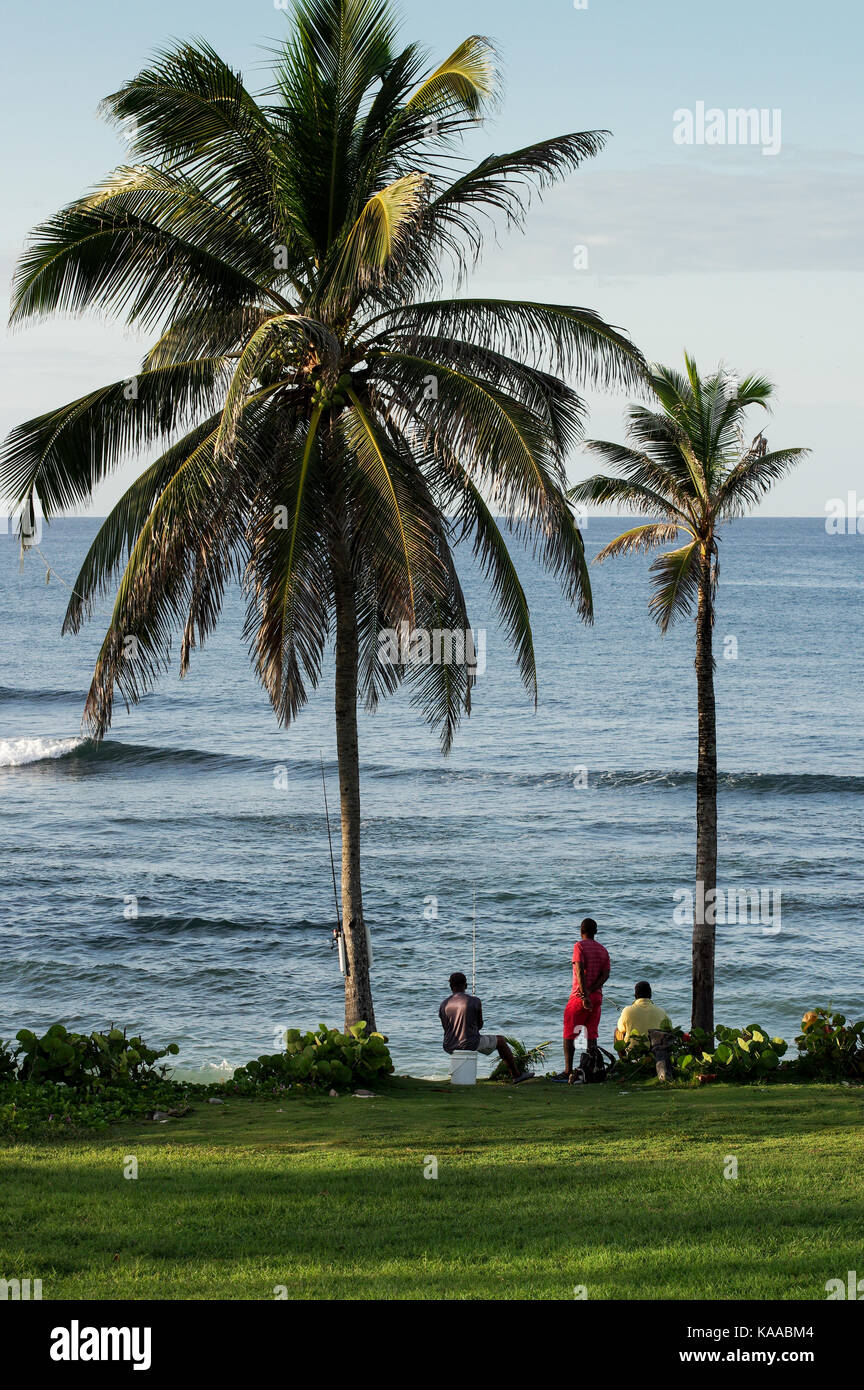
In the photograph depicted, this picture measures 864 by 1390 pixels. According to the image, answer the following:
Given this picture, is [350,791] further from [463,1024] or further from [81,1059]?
[81,1059]

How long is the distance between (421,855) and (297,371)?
2551 cm

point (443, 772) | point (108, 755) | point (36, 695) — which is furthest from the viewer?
point (36, 695)

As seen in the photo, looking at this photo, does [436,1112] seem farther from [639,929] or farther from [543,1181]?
[639,929]

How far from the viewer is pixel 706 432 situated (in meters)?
16.4

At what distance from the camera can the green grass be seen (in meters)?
6.72

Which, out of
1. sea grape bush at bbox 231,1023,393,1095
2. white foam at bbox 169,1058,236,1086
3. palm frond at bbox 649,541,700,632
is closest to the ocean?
white foam at bbox 169,1058,236,1086

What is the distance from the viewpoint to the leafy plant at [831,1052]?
1330cm

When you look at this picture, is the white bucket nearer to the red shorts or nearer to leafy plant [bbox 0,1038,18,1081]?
the red shorts

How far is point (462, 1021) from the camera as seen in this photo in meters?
13.3

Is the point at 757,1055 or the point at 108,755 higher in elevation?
the point at 108,755

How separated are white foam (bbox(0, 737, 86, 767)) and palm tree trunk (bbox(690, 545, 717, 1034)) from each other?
127ft

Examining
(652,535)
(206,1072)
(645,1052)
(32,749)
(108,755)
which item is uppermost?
(652,535)

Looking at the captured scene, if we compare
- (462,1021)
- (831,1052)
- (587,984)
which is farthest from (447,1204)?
(831,1052)

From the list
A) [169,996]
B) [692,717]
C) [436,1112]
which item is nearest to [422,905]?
[169,996]
